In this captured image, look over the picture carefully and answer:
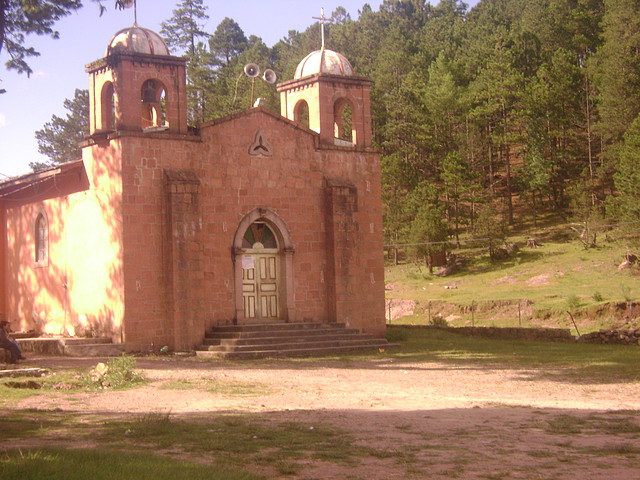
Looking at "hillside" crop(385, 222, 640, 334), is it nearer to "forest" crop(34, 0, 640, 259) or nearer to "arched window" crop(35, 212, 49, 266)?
"forest" crop(34, 0, 640, 259)

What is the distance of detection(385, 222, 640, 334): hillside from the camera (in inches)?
1361

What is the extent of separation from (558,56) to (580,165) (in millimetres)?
7695

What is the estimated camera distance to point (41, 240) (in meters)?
25.1

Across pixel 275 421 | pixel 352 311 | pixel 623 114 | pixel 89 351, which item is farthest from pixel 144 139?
pixel 623 114

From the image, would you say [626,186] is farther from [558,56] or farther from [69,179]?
[69,179]

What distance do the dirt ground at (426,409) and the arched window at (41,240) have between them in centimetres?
601

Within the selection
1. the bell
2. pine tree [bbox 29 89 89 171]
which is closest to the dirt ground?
the bell

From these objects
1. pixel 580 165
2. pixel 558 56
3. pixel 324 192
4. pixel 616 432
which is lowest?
pixel 616 432

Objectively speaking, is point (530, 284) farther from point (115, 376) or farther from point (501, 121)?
point (115, 376)

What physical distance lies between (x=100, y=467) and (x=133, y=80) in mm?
15660

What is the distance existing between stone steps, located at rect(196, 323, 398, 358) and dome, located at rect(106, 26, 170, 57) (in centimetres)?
735

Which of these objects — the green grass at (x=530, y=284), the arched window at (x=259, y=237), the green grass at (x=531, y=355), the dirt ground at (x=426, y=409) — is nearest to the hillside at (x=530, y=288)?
the green grass at (x=530, y=284)

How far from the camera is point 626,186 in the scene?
141 ft

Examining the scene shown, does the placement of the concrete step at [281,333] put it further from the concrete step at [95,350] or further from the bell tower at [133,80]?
the bell tower at [133,80]
